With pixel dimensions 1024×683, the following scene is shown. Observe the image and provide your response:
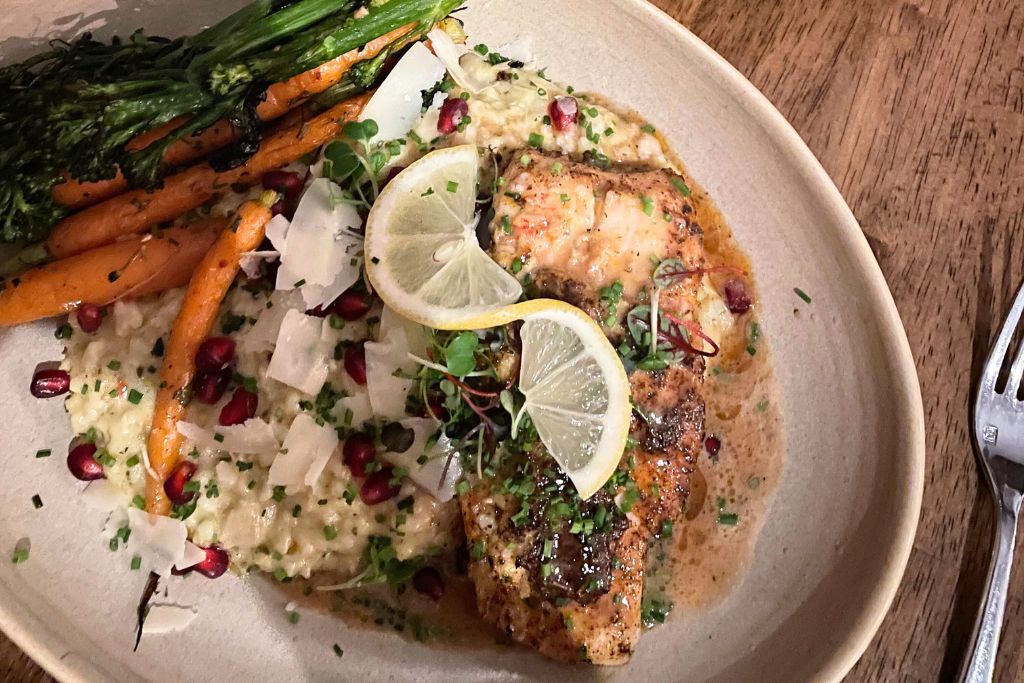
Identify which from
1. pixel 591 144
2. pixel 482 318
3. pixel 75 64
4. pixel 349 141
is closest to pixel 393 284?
pixel 482 318

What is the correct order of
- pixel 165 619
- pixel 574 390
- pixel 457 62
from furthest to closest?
pixel 457 62
pixel 165 619
pixel 574 390

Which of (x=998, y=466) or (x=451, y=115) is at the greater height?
(x=451, y=115)

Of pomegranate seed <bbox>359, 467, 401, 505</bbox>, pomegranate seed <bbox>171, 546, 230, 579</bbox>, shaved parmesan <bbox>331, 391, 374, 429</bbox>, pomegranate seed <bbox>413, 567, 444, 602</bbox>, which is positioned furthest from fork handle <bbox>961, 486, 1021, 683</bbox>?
pomegranate seed <bbox>171, 546, 230, 579</bbox>

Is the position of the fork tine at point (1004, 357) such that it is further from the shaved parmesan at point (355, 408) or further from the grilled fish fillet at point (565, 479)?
the shaved parmesan at point (355, 408)

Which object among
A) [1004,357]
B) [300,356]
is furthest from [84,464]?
[1004,357]

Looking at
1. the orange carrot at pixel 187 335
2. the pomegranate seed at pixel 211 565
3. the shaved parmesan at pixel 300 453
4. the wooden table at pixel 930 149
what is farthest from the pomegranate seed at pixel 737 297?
the pomegranate seed at pixel 211 565

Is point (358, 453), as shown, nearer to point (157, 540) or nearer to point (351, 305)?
point (351, 305)

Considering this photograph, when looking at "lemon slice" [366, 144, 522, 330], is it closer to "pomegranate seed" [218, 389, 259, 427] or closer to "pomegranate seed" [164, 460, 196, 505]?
"pomegranate seed" [218, 389, 259, 427]
